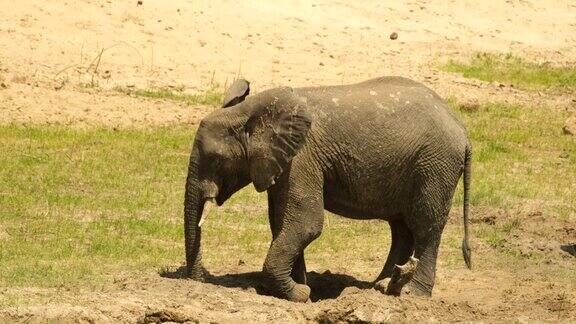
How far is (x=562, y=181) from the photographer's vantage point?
62.8 feet

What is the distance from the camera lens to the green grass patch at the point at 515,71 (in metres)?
25.0

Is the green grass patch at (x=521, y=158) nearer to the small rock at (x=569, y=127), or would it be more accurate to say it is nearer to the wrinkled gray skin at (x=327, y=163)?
the small rock at (x=569, y=127)

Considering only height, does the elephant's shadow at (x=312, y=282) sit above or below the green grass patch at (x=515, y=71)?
above

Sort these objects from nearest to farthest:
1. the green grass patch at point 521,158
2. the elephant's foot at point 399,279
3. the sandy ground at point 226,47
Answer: the elephant's foot at point 399,279 → the green grass patch at point 521,158 → the sandy ground at point 226,47

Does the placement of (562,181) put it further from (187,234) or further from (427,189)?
(187,234)

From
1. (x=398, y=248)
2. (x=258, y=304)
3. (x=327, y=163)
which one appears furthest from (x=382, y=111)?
(x=258, y=304)

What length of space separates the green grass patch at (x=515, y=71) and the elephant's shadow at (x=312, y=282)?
11.2 meters

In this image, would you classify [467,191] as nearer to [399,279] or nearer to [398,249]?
[398,249]

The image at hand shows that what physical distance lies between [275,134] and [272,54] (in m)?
11.2

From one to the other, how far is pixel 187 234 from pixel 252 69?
10.5 m

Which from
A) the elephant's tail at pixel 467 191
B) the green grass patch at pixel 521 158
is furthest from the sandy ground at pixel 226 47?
the elephant's tail at pixel 467 191

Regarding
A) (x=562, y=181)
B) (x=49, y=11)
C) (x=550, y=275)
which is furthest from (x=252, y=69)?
(x=550, y=275)

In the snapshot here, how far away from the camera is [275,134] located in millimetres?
12852

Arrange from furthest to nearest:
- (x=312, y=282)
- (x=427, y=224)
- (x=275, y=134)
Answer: (x=312, y=282)
(x=427, y=224)
(x=275, y=134)
